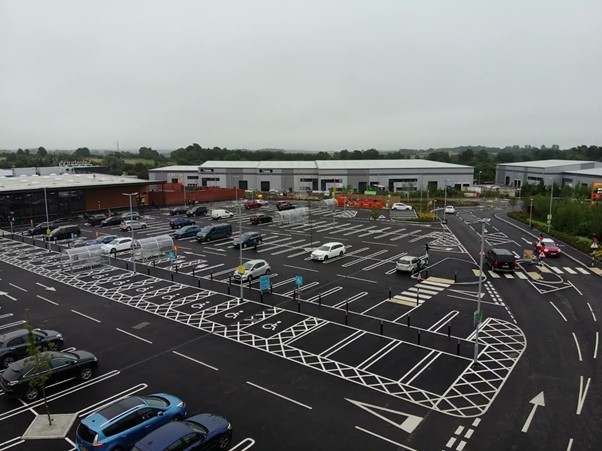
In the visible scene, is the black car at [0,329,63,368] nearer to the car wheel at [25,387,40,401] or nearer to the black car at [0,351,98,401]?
the black car at [0,351,98,401]

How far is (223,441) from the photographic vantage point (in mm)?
13586

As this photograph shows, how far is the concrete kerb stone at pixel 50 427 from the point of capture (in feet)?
48.0

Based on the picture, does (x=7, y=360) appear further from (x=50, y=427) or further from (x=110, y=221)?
(x=110, y=221)

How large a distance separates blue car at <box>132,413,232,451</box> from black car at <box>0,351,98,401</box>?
566 cm

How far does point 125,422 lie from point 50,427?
3.55 m

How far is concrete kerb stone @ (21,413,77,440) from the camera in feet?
48.0

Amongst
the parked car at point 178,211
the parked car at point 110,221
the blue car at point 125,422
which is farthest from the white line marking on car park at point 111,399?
the parked car at point 178,211

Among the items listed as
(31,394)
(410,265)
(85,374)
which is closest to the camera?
(31,394)

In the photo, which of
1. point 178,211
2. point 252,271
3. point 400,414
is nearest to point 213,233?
point 252,271

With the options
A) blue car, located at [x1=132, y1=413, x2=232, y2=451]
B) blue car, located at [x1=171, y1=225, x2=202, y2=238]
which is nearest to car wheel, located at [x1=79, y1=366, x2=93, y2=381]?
blue car, located at [x1=132, y1=413, x2=232, y2=451]

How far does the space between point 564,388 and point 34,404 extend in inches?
804

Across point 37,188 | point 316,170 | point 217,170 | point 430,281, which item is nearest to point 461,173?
point 316,170

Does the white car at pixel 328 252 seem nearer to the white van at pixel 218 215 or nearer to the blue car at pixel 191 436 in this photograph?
the blue car at pixel 191 436

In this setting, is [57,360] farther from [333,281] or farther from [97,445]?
[333,281]
